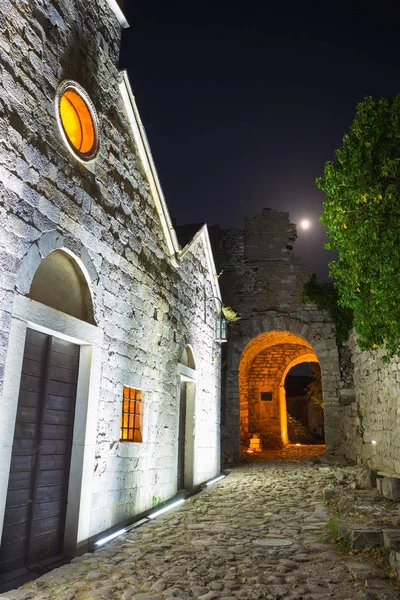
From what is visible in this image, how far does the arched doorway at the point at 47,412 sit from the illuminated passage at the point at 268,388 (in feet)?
43.6

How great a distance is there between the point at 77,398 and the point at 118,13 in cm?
511

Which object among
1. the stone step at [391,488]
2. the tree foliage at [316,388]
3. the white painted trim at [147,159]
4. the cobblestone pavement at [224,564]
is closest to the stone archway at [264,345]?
the tree foliage at [316,388]

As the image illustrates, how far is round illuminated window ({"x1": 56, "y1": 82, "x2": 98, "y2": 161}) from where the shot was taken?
180 inches

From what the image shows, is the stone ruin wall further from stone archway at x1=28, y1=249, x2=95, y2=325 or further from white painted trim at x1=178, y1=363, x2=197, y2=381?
stone archway at x1=28, y1=249, x2=95, y2=325

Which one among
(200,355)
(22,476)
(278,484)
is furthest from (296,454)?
(22,476)

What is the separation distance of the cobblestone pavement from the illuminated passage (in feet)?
38.6

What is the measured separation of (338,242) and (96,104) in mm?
4137

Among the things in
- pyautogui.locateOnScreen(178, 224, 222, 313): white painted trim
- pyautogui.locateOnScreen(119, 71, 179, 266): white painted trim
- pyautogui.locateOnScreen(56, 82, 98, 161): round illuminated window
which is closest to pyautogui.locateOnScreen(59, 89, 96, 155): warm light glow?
pyautogui.locateOnScreen(56, 82, 98, 161): round illuminated window

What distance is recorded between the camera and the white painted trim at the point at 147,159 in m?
6.11

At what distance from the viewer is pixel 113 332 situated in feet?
17.3

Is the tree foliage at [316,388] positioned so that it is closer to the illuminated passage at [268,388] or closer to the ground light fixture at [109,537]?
the illuminated passage at [268,388]

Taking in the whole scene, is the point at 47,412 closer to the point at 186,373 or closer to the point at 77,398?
the point at 77,398

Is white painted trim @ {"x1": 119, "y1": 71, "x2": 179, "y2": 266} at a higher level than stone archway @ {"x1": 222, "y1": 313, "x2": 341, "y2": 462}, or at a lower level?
higher

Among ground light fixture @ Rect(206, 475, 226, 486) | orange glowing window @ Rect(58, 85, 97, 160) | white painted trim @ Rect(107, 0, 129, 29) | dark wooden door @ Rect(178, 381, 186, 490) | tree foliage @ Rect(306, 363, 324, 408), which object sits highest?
white painted trim @ Rect(107, 0, 129, 29)
